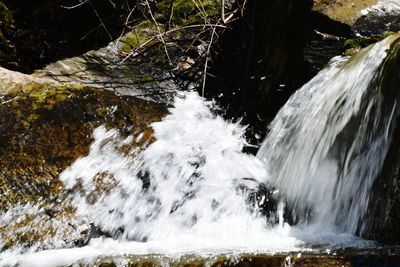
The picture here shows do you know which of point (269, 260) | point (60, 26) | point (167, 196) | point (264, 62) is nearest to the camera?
point (269, 260)

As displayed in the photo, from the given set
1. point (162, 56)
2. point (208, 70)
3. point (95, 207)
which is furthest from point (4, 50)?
point (95, 207)

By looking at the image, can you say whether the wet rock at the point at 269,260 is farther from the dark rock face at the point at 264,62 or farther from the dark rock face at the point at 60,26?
the dark rock face at the point at 60,26

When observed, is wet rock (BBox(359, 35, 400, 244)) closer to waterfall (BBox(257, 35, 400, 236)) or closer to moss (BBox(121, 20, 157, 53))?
waterfall (BBox(257, 35, 400, 236))

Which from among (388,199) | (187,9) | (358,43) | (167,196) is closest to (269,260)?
(388,199)

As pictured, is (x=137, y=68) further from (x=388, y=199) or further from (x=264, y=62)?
(x=388, y=199)

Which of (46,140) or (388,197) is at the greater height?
(46,140)

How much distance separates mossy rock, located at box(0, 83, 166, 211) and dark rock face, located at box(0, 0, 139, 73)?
5.66 feet

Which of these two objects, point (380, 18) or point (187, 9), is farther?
point (380, 18)

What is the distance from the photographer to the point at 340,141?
12.0ft

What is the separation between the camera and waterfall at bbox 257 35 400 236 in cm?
328

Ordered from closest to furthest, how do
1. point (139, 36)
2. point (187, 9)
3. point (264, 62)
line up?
point (264, 62), point (139, 36), point (187, 9)

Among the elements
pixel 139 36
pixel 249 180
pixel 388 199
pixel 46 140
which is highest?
pixel 139 36

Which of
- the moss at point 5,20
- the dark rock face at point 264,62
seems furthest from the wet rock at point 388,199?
the moss at point 5,20

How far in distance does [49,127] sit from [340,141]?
2248 millimetres
